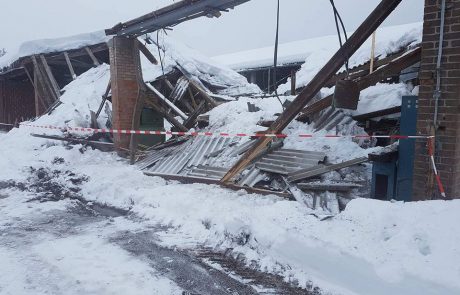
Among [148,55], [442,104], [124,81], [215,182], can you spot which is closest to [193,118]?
[124,81]

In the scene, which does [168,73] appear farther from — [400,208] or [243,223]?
[400,208]

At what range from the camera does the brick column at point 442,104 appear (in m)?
4.02

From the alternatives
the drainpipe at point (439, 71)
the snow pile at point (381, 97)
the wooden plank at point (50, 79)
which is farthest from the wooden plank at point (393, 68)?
the wooden plank at point (50, 79)

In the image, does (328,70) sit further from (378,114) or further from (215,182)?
(215,182)

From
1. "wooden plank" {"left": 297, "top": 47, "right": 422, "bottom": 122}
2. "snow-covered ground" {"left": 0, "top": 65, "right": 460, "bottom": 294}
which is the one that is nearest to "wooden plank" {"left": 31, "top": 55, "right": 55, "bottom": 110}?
"snow-covered ground" {"left": 0, "top": 65, "right": 460, "bottom": 294}

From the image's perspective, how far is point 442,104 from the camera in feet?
13.7

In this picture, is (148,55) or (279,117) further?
(148,55)

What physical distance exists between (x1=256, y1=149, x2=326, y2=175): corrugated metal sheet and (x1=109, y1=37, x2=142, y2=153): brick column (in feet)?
15.4

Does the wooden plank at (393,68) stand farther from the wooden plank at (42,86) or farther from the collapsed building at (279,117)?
the wooden plank at (42,86)

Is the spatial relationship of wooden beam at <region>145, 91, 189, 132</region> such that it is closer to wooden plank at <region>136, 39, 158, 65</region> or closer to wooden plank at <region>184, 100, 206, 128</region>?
wooden plank at <region>184, 100, 206, 128</region>

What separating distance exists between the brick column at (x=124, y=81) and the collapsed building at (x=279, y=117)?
0.09 feet

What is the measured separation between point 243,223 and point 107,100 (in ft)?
32.0

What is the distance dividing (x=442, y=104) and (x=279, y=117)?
9.07ft

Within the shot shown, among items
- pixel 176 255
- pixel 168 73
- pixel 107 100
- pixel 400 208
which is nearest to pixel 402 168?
pixel 400 208
